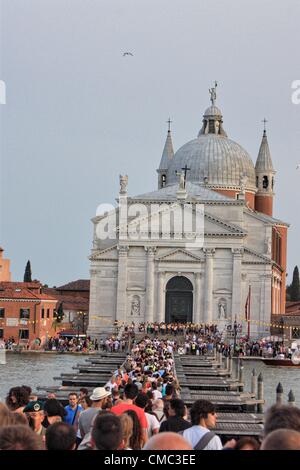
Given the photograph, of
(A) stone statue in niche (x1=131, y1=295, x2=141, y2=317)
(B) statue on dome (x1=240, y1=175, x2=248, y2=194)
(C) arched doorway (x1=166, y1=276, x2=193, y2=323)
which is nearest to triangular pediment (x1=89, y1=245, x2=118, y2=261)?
(A) stone statue in niche (x1=131, y1=295, x2=141, y2=317)

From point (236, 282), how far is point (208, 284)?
186cm

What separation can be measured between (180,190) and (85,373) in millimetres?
40528

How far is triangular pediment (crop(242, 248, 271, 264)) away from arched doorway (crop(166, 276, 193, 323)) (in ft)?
13.4

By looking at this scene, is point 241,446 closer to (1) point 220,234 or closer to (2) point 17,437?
(2) point 17,437

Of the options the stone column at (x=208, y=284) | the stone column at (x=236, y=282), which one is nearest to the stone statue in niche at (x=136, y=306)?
the stone column at (x=208, y=284)

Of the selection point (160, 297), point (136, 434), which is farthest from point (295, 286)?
point (136, 434)

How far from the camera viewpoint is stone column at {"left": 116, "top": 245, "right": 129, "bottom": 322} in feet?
254

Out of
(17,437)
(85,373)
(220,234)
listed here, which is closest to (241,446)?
(17,437)

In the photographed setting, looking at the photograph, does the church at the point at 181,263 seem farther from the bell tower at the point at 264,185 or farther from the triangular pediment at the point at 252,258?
the bell tower at the point at 264,185

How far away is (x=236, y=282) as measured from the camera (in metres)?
76.8

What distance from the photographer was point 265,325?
77062 millimetres

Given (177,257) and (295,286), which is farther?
(295,286)

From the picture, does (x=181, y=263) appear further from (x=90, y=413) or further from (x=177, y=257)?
(x=90, y=413)
